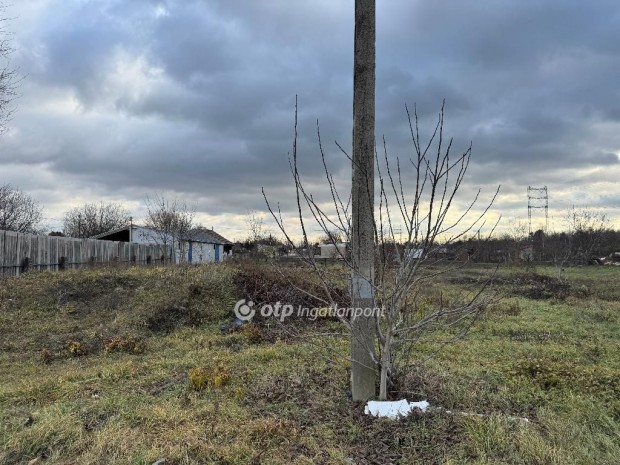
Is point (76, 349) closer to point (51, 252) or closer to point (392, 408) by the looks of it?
point (392, 408)

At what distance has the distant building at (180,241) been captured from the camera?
3105 cm

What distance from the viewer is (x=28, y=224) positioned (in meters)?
39.3

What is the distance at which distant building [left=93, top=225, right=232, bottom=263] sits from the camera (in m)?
31.0

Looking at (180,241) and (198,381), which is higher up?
(180,241)


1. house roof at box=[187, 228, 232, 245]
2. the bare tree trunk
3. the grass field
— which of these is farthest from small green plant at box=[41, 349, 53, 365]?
house roof at box=[187, 228, 232, 245]

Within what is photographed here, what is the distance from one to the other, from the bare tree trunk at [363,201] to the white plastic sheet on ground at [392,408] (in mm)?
232

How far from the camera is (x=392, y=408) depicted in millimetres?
3438

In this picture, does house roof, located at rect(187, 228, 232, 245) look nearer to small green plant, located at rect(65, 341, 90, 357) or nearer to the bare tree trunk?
small green plant, located at rect(65, 341, 90, 357)

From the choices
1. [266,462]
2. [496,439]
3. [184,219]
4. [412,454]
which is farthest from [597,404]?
[184,219]

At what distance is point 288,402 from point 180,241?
27.4 metres

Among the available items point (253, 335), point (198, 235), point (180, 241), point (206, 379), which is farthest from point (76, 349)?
point (198, 235)

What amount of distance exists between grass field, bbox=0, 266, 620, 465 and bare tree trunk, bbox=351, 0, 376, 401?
Answer: 36 cm

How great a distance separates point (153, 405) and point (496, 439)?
2767mm

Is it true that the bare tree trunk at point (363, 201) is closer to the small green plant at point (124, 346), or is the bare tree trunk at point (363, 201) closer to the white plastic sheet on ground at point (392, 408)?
the white plastic sheet on ground at point (392, 408)
